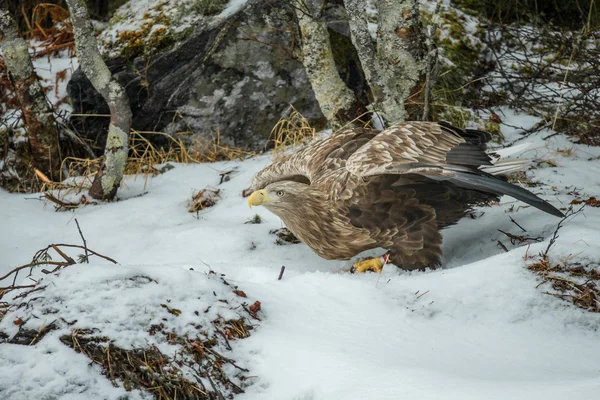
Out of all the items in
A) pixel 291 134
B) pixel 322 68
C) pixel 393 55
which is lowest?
pixel 291 134

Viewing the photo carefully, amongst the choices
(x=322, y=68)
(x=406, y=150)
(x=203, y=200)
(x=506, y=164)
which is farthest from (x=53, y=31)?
(x=506, y=164)

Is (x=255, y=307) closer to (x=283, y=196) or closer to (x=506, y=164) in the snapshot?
(x=283, y=196)

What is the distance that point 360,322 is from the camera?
2527mm

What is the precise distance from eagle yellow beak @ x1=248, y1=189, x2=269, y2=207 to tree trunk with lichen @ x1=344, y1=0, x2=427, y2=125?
141 centimetres

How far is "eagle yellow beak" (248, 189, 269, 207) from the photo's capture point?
3.46 m

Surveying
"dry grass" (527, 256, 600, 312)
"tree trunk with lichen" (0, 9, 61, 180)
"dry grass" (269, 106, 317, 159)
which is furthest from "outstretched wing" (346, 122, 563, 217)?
"tree trunk with lichen" (0, 9, 61, 180)

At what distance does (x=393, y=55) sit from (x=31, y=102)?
306 cm

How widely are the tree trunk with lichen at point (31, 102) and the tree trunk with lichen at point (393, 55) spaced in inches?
108

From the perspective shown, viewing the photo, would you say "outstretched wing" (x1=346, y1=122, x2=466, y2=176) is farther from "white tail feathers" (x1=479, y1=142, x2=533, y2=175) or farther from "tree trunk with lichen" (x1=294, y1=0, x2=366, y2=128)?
"tree trunk with lichen" (x1=294, y1=0, x2=366, y2=128)

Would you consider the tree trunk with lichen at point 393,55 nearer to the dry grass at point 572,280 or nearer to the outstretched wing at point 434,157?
the outstretched wing at point 434,157

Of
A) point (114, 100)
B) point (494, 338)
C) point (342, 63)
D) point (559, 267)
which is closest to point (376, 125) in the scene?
point (342, 63)

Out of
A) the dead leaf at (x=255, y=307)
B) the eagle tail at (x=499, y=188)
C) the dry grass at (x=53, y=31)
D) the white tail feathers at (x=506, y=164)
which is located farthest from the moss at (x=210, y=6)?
the dead leaf at (x=255, y=307)

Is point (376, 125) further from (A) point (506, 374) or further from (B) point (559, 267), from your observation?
(A) point (506, 374)

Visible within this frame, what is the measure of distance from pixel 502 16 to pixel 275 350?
6167mm
